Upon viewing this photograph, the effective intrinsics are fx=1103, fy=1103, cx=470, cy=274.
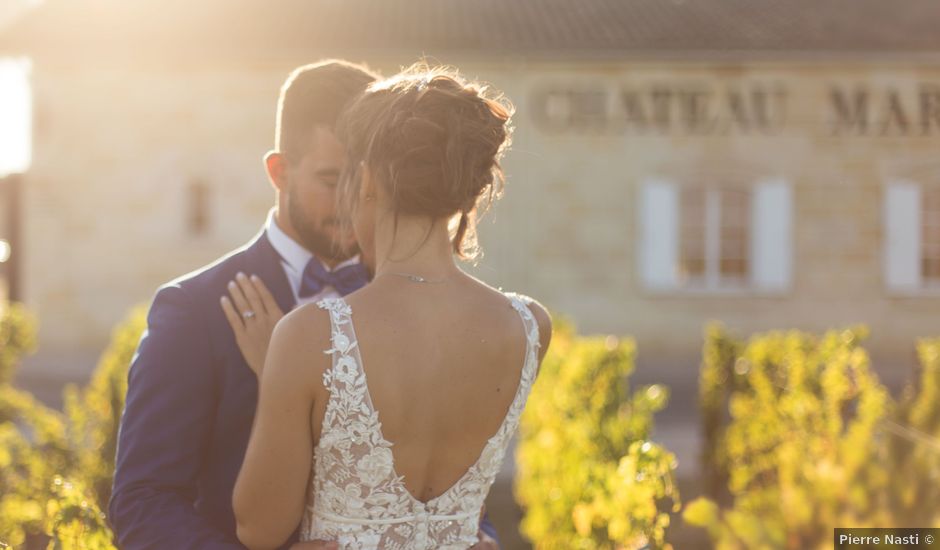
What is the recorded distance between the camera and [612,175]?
1505 cm

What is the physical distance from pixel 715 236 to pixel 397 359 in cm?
1361

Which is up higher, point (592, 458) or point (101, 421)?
point (101, 421)

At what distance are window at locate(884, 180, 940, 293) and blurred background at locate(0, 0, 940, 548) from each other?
26mm

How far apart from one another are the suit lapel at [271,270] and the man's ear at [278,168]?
0.14 meters

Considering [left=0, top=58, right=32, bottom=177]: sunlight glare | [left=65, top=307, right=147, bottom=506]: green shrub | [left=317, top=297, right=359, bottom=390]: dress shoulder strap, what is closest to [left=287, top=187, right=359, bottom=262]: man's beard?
[left=317, top=297, right=359, bottom=390]: dress shoulder strap

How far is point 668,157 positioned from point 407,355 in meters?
13.5

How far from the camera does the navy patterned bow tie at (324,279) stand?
8.46ft

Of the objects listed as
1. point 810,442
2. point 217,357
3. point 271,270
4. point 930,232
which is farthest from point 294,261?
point 930,232

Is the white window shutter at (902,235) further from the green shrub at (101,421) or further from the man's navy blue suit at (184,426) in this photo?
the man's navy blue suit at (184,426)

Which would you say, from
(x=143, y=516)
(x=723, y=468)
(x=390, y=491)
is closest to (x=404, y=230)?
(x=390, y=491)

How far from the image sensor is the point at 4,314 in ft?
16.9

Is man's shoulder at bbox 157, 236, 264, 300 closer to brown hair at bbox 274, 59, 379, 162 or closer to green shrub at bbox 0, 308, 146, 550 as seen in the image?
brown hair at bbox 274, 59, 379, 162

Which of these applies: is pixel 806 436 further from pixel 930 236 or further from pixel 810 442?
pixel 930 236

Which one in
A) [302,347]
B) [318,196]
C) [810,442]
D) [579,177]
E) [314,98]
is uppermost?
[579,177]
